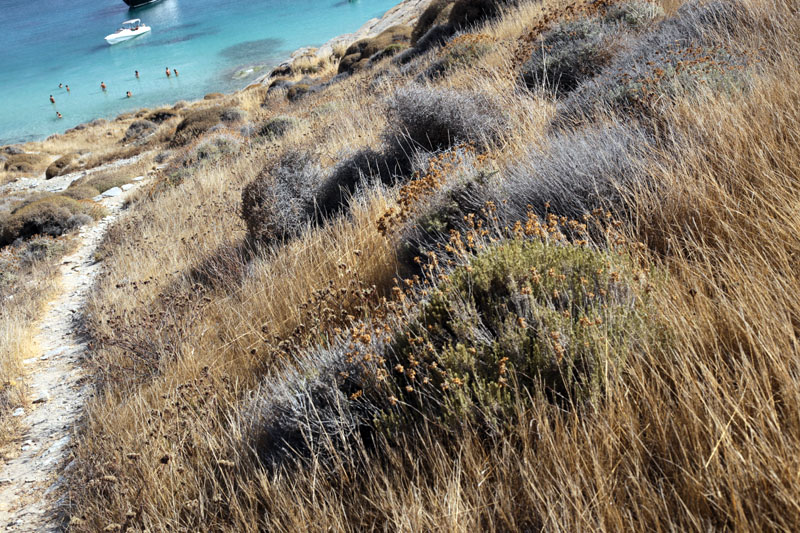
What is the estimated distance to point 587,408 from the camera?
1875 mm

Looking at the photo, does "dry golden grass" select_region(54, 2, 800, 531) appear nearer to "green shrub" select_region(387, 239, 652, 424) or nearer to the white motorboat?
"green shrub" select_region(387, 239, 652, 424)

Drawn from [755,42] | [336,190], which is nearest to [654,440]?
[755,42]

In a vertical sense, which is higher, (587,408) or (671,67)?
(671,67)

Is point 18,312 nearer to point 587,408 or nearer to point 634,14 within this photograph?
point 587,408

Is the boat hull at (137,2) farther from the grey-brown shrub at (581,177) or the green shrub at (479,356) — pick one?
the green shrub at (479,356)

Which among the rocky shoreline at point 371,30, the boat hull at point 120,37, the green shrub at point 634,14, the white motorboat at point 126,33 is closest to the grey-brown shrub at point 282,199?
the green shrub at point 634,14

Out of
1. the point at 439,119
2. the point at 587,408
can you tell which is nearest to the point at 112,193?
the point at 439,119

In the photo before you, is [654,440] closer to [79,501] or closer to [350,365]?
[350,365]

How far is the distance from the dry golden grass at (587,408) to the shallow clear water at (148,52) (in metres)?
41.9

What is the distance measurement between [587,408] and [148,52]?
7670cm

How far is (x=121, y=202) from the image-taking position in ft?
49.6

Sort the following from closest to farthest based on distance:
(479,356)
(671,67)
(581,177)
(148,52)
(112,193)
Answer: (479,356)
(581,177)
(671,67)
(112,193)
(148,52)

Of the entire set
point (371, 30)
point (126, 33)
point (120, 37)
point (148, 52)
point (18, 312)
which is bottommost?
point (18, 312)

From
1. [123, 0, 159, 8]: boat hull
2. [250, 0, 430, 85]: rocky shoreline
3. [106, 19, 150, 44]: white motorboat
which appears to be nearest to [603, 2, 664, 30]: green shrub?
[250, 0, 430, 85]: rocky shoreline
